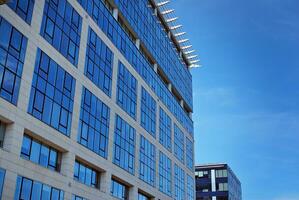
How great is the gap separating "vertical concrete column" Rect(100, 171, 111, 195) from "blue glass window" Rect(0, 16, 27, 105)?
15952mm

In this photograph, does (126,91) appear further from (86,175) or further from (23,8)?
(23,8)

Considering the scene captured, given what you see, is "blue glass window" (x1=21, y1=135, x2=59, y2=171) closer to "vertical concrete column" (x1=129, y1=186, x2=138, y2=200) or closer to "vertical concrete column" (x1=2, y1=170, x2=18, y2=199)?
"vertical concrete column" (x1=2, y1=170, x2=18, y2=199)

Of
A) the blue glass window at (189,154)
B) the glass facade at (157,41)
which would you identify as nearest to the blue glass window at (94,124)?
the glass facade at (157,41)

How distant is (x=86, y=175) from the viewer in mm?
43156

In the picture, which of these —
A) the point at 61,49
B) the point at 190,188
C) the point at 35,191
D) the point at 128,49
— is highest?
the point at 128,49

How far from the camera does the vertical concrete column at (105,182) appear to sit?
1785 inches

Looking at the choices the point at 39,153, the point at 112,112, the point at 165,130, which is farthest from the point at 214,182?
the point at 39,153

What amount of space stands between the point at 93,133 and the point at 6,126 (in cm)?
1260

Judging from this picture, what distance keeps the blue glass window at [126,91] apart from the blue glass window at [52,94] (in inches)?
452

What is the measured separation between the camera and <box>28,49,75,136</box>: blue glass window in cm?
3578

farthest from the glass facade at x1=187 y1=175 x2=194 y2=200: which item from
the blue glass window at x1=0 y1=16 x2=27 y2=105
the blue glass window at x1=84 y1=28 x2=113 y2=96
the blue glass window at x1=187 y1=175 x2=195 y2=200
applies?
the blue glass window at x1=0 y1=16 x2=27 y2=105

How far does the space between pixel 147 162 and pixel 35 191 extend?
25.9 m

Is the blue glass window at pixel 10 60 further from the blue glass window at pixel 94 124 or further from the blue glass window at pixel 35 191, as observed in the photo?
the blue glass window at pixel 94 124

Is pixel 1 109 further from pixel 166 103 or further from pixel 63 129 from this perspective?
pixel 166 103
